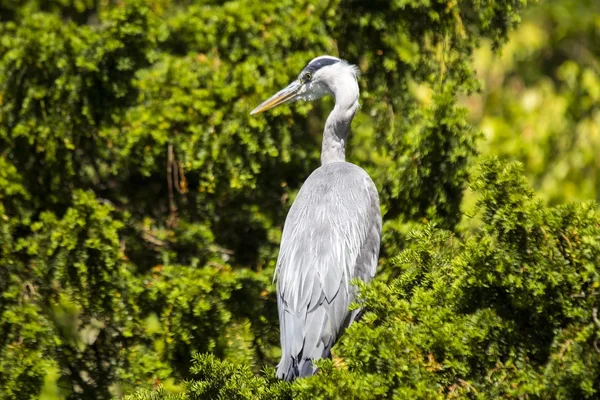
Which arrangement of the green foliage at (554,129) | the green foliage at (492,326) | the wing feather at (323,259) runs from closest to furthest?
the green foliage at (492,326) → the wing feather at (323,259) → the green foliage at (554,129)

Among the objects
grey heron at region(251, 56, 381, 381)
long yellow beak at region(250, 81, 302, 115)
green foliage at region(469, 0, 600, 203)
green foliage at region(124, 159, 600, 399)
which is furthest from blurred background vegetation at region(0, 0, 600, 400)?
green foliage at region(469, 0, 600, 203)

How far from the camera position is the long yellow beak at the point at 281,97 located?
15.1 ft

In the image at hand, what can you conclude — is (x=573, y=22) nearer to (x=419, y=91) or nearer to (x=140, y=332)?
(x=419, y=91)

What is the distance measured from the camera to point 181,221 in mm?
4953

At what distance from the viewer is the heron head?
15.2 ft

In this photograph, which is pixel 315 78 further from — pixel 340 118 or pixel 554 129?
pixel 554 129

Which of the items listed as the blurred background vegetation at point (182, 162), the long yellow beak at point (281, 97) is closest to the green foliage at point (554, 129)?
the blurred background vegetation at point (182, 162)

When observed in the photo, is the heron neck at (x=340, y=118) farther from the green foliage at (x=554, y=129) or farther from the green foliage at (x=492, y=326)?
the green foliage at (x=554, y=129)

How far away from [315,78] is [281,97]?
0.24m

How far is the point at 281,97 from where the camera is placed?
15.2 feet

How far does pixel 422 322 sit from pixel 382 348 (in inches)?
8.5

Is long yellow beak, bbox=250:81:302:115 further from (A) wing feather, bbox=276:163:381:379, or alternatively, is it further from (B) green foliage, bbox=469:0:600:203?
(B) green foliage, bbox=469:0:600:203

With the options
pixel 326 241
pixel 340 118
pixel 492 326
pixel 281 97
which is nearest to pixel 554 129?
pixel 340 118

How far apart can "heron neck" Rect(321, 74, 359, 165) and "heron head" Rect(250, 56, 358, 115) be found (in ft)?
0.13
